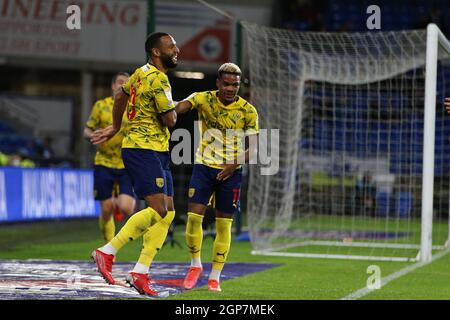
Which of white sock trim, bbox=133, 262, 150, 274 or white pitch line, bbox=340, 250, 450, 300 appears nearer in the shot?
white sock trim, bbox=133, 262, 150, 274

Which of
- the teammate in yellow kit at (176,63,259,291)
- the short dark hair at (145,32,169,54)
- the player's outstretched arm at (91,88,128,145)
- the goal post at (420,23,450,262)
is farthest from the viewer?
the goal post at (420,23,450,262)

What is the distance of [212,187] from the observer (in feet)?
31.1

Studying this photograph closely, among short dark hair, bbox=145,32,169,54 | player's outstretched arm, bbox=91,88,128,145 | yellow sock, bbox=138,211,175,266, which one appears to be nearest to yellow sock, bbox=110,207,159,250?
yellow sock, bbox=138,211,175,266

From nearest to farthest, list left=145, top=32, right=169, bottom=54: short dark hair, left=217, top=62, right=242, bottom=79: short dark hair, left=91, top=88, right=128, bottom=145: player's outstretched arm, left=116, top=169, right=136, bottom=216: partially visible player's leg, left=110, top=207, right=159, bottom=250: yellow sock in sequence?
left=110, top=207, right=159, bottom=250: yellow sock → left=145, top=32, right=169, bottom=54: short dark hair → left=91, top=88, right=128, bottom=145: player's outstretched arm → left=217, top=62, right=242, bottom=79: short dark hair → left=116, top=169, right=136, bottom=216: partially visible player's leg

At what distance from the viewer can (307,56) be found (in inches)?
645

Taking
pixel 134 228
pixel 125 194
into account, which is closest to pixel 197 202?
pixel 134 228

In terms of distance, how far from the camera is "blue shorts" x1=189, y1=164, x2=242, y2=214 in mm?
9406

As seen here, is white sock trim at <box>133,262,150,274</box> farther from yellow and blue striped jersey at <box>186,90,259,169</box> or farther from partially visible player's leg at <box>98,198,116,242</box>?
partially visible player's leg at <box>98,198,116,242</box>

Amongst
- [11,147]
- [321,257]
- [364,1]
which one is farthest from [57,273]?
[364,1]

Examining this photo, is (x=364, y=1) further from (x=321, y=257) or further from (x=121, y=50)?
(x=321, y=257)

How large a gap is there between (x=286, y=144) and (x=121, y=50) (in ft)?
49.7

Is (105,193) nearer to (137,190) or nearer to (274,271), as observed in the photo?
(274,271)

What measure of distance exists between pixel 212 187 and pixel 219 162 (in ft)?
0.81

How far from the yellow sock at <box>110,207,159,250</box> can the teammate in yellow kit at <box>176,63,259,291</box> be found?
1021mm
